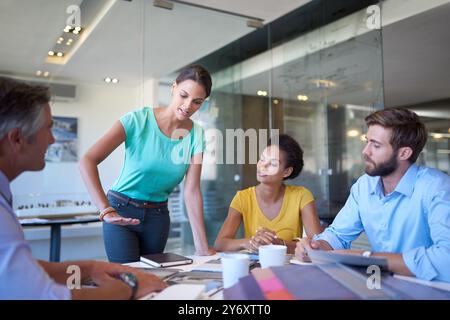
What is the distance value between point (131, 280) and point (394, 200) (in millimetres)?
1039

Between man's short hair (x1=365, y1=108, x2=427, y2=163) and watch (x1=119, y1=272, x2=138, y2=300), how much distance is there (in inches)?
45.6

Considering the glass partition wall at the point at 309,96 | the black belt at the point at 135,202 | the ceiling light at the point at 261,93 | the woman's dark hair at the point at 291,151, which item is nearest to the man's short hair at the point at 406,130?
the woman's dark hair at the point at 291,151

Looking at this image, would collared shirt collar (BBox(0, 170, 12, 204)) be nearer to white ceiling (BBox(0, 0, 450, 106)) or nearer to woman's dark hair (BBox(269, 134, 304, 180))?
woman's dark hair (BBox(269, 134, 304, 180))

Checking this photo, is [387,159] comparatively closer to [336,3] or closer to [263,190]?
[263,190]

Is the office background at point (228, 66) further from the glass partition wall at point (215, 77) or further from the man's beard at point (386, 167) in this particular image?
the man's beard at point (386, 167)

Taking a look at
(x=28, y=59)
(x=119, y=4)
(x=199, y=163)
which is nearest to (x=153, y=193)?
(x=199, y=163)

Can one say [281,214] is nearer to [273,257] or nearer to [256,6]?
[273,257]

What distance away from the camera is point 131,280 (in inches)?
40.6

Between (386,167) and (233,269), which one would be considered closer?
(233,269)

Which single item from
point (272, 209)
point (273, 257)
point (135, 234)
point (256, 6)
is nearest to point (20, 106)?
point (273, 257)

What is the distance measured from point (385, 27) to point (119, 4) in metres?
2.58

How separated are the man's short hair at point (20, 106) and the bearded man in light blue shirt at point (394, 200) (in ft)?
3.32

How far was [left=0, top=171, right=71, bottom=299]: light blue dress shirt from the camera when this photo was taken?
0.83 meters

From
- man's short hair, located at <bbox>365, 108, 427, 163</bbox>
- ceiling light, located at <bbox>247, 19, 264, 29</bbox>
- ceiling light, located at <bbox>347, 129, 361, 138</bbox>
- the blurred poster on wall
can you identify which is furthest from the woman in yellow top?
ceiling light, located at <bbox>347, 129, 361, 138</bbox>
